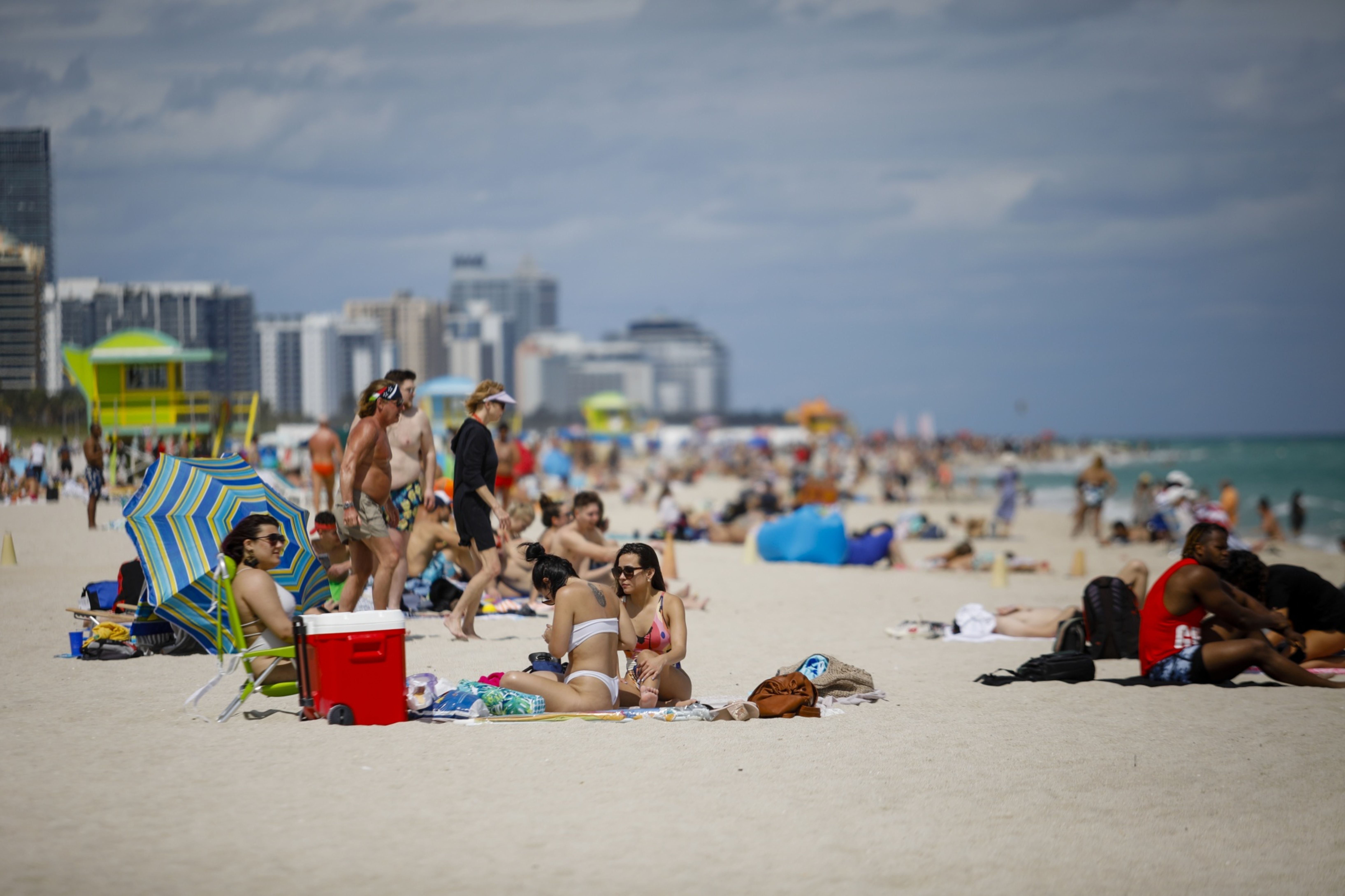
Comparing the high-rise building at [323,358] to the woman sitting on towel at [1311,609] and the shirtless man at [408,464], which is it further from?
the woman sitting on towel at [1311,609]

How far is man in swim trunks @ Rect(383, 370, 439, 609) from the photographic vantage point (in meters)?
6.71

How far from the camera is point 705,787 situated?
4.04 meters

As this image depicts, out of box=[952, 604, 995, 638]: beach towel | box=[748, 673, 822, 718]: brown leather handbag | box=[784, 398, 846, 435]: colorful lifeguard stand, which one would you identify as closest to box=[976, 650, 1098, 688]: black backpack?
box=[748, 673, 822, 718]: brown leather handbag

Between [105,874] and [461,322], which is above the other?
[461,322]

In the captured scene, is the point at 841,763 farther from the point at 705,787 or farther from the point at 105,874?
the point at 105,874

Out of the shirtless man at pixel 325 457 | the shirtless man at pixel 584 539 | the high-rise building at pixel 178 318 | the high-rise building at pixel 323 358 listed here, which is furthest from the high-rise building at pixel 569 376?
the shirtless man at pixel 584 539

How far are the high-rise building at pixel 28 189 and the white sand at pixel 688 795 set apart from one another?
8.72 m

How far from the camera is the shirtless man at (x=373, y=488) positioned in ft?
20.2

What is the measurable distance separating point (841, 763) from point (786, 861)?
1.11m

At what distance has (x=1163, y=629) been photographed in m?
6.16

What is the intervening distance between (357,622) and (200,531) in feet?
4.85

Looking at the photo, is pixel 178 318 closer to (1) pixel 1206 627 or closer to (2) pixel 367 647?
(2) pixel 367 647

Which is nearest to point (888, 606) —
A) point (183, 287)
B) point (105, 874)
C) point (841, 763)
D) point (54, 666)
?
point (841, 763)

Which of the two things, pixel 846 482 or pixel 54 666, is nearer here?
pixel 54 666
